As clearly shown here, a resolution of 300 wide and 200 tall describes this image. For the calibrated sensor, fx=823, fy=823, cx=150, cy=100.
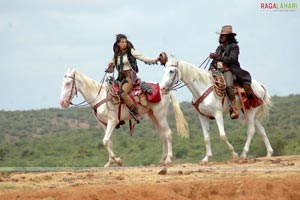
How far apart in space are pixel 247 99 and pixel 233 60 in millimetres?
1110

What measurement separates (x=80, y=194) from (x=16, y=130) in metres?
45.7

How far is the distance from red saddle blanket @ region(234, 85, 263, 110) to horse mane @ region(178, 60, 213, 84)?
0.80m

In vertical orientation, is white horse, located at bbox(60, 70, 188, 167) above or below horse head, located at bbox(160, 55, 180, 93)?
below

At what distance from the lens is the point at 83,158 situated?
35.2m

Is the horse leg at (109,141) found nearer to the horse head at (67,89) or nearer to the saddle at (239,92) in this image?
the horse head at (67,89)

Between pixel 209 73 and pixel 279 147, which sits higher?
pixel 209 73

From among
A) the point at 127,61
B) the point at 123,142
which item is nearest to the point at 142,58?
the point at 127,61

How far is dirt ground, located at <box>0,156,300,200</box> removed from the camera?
12906 millimetres

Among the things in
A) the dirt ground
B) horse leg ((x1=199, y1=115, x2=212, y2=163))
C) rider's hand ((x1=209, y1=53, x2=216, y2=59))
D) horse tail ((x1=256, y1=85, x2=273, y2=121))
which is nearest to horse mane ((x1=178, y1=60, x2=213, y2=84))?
rider's hand ((x1=209, y1=53, x2=216, y2=59))

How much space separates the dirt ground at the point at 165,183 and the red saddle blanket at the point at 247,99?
2.54 m

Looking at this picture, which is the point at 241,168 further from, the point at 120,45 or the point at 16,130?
the point at 16,130

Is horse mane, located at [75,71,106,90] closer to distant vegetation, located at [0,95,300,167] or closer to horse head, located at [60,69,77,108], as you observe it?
horse head, located at [60,69,77,108]

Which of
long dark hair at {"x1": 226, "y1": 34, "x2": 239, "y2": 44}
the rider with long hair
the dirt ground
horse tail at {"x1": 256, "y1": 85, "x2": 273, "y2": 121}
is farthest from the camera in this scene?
horse tail at {"x1": 256, "y1": 85, "x2": 273, "y2": 121}

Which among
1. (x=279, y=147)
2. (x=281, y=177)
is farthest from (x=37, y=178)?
(x=279, y=147)
